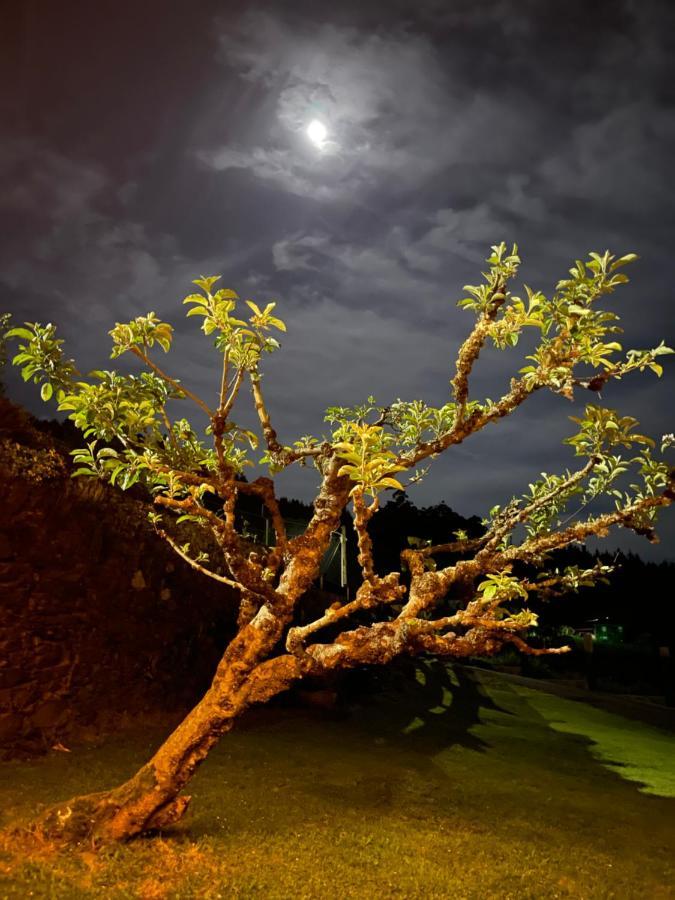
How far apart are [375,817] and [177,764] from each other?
217 centimetres

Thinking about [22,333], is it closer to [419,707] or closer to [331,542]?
[419,707]

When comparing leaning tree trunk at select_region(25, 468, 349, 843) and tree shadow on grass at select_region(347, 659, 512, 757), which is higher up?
leaning tree trunk at select_region(25, 468, 349, 843)

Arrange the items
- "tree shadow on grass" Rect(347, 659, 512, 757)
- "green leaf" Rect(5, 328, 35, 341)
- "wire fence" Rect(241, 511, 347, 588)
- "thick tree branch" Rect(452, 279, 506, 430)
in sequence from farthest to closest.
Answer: "wire fence" Rect(241, 511, 347, 588), "tree shadow on grass" Rect(347, 659, 512, 757), "thick tree branch" Rect(452, 279, 506, 430), "green leaf" Rect(5, 328, 35, 341)

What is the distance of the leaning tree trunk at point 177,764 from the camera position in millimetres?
4023

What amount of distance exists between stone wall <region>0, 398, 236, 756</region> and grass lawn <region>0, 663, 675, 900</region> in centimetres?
54

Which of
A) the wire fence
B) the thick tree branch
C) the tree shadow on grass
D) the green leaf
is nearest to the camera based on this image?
Result: the green leaf

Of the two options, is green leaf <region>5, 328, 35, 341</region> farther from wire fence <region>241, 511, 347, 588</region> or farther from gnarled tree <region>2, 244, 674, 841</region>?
wire fence <region>241, 511, 347, 588</region>

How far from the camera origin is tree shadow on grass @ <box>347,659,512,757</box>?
29.8 feet

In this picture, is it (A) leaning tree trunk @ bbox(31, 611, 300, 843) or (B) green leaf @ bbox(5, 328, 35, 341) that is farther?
(A) leaning tree trunk @ bbox(31, 611, 300, 843)

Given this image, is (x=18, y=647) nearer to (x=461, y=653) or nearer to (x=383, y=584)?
(x=383, y=584)

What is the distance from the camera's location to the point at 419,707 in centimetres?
1164

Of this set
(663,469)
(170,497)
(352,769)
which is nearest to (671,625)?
(352,769)

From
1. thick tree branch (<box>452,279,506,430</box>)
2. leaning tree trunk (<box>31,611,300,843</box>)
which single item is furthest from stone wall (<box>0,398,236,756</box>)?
thick tree branch (<box>452,279,506,430</box>)

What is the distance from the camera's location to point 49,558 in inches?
269
